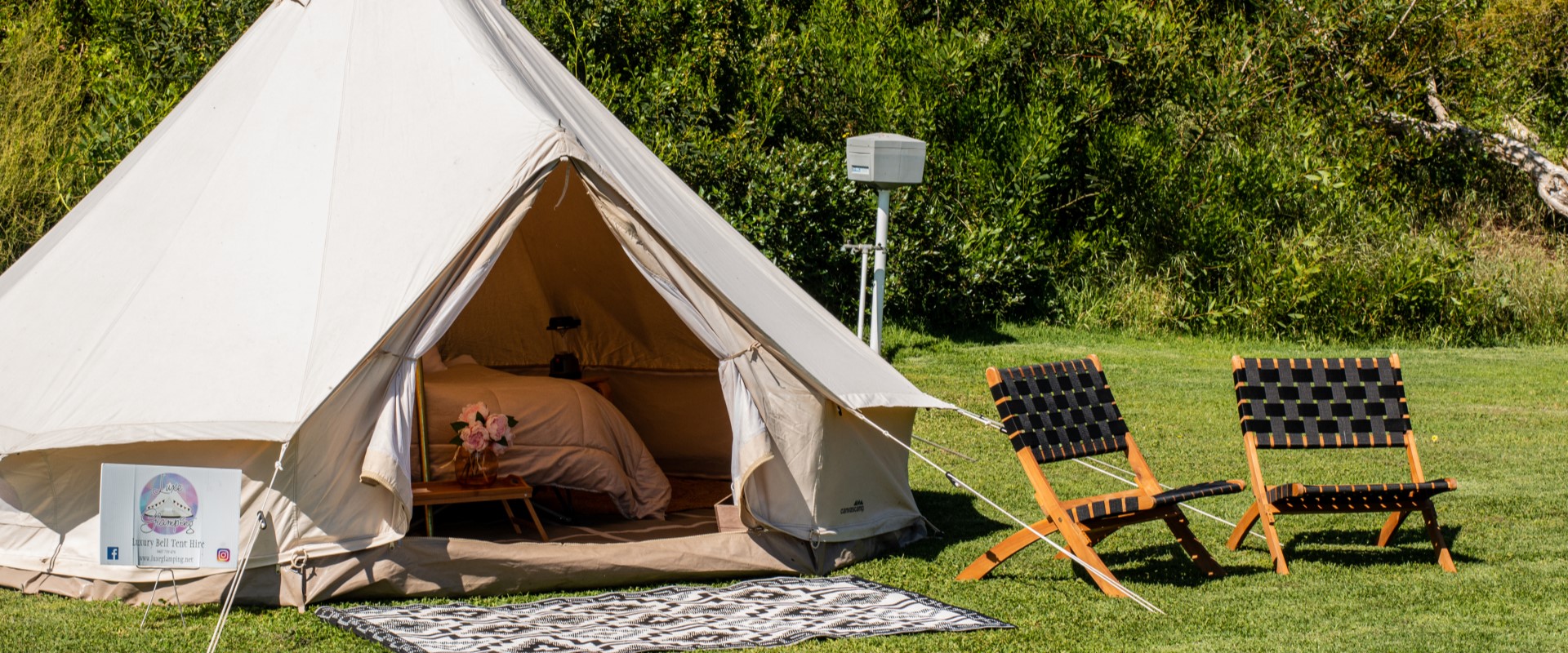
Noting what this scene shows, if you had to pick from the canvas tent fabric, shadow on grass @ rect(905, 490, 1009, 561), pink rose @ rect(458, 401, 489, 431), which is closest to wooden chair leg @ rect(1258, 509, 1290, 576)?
shadow on grass @ rect(905, 490, 1009, 561)

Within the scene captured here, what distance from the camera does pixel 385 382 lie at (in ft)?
16.5

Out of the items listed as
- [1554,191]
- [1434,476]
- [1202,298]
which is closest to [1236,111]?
[1202,298]

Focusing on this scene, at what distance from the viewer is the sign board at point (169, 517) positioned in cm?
459

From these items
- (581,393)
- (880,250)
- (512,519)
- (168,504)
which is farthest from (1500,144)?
(168,504)

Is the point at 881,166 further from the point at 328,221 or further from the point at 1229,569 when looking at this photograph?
the point at 328,221

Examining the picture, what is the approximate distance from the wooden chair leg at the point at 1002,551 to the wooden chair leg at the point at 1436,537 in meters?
1.50

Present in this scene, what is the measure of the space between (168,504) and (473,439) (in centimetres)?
126

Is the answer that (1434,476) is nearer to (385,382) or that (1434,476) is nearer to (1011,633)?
(1011,633)

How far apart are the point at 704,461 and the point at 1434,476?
382 centimetres

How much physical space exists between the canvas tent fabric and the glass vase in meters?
0.70

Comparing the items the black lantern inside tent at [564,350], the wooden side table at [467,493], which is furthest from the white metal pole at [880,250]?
the wooden side table at [467,493]

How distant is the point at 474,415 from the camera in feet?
19.0

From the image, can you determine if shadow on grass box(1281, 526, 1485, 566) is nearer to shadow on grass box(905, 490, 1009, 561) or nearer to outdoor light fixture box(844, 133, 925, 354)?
shadow on grass box(905, 490, 1009, 561)

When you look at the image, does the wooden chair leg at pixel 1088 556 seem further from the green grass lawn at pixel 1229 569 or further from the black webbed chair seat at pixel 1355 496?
the black webbed chair seat at pixel 1355 496
